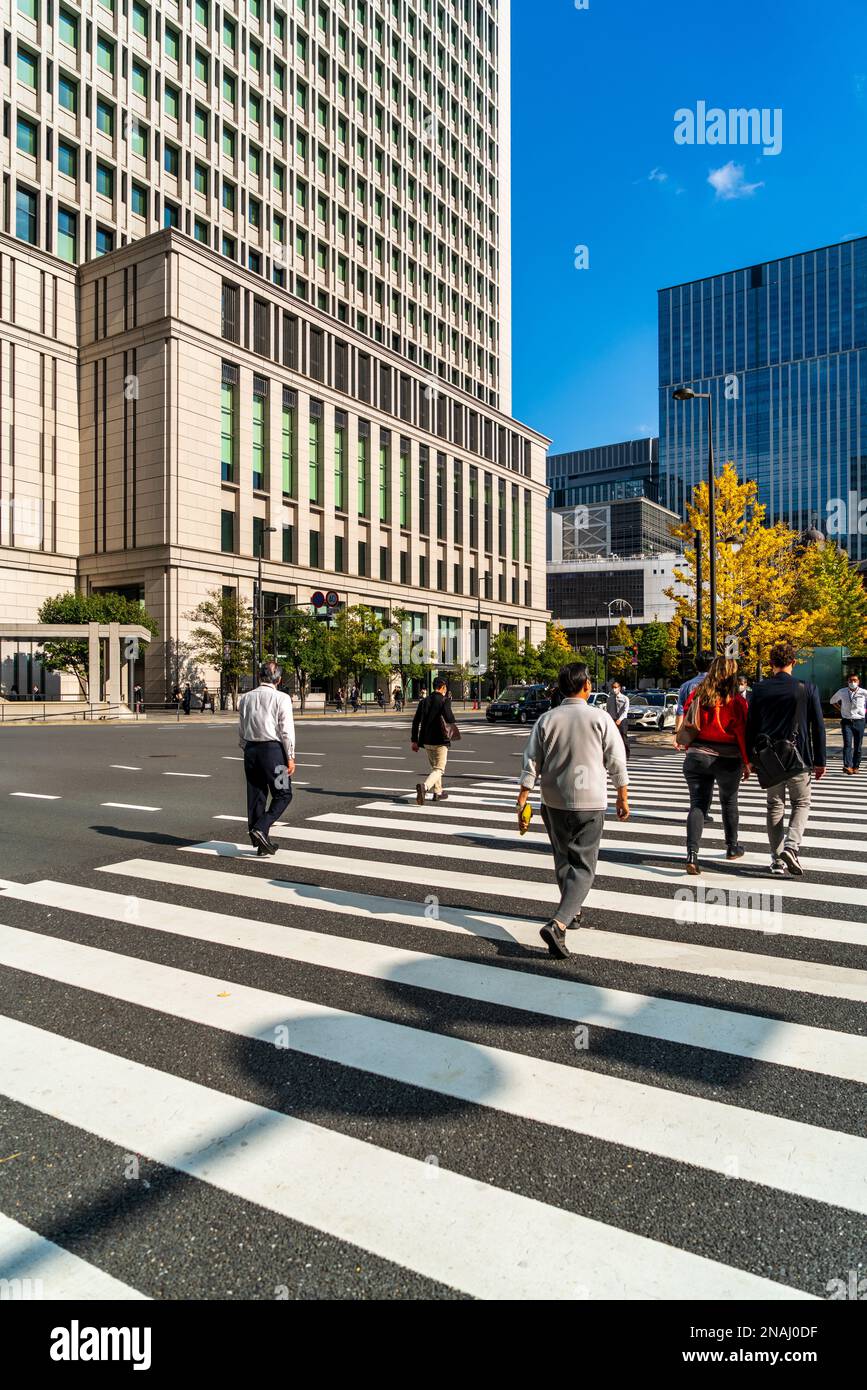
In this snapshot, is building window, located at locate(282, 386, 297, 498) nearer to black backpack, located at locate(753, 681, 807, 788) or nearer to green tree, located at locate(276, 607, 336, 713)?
green tree, located at locate(276, 607, 336, 713)

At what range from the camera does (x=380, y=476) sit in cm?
6400

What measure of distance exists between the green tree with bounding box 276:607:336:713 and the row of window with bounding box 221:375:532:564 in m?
10.1

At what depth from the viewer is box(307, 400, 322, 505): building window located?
57.2 metres

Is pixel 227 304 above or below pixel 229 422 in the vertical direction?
above

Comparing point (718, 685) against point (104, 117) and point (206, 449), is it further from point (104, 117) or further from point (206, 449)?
point (104, 117)

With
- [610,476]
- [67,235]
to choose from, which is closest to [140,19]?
[67,235]

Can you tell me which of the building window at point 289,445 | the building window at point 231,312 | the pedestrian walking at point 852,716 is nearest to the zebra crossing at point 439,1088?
the pedestrian walking at point 852,716

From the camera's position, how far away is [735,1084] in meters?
3.40

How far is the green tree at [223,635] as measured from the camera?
46344 millimetres

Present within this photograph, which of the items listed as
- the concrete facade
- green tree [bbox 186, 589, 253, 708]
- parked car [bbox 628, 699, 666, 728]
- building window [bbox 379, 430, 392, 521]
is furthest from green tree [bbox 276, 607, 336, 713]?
parked car [bbox 628, 699, 666, 728]

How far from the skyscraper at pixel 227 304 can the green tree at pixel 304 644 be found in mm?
5138

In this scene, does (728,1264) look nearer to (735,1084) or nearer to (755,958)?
(735,1084)

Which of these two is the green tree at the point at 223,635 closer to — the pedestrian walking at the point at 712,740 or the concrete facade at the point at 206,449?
the concrete facade at the point at 206,449

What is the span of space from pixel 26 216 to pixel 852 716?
52095 mm
